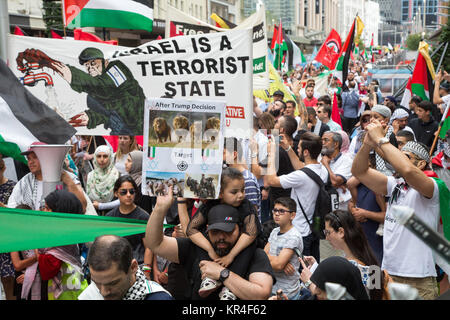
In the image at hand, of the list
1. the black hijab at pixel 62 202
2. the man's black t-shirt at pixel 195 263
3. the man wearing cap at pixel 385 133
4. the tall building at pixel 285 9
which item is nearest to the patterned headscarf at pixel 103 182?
the black hijab at pixel 62 202

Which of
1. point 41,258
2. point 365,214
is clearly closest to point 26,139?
point 41,258

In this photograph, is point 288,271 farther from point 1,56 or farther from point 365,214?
point 1,56

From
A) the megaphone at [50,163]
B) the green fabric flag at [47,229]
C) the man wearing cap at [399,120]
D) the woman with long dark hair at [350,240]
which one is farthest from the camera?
the man wearing cap at [399,120]

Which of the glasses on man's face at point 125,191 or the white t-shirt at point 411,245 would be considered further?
the glasses on man's face at point 125,191

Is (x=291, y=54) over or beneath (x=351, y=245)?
over

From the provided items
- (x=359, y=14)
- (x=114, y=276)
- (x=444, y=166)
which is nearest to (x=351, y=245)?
(x=114, y=276)

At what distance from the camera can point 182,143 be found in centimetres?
420

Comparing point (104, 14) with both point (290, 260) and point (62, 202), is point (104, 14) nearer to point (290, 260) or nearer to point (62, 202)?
point (62, 202)

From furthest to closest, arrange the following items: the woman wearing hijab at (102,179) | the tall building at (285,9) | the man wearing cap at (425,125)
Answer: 1. the tall building at (285,9)
2. the man wearing cap at (425,125)
3. the woman wearing hijab at (102,179)

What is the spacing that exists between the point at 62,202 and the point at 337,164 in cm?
352

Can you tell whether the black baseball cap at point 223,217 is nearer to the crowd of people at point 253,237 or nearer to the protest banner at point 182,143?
the crowd of people at point 253,237

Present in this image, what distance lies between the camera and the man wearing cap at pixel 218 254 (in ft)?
11.6

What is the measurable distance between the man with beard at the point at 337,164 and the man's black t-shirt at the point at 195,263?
117 inches
